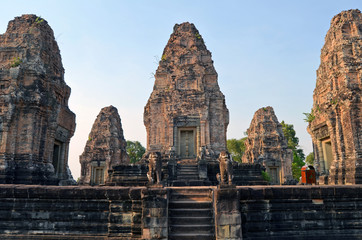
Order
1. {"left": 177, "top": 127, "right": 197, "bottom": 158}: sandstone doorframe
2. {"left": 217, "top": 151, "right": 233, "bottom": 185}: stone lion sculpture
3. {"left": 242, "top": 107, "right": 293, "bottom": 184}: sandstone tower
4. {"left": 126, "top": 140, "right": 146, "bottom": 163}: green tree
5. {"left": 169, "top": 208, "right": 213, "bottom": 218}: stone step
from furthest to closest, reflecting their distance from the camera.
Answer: {"left": 126, "top": 140, "right": 146, "bottom": 163}: green tree < {"left": 242, "top": 107, "right": 293, "bottom": 184}: sandstone tower < {"left": 177, "top": 127, "right": 197, "bottom": 158}: sandstone doorframe < {"left": 169, "top": 208, "right": 213, "bottom": 218}: stone step < {"left": 217, "top": 151, "right": 233, "bottom": 185}: stone lion sculpture

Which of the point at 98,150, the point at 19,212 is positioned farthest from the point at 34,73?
the point at 98,150

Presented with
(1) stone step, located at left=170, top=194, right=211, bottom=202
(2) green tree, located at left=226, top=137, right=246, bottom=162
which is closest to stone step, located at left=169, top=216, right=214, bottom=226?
(1) stone step, located at left=170, top=194, right=211, bottom=202

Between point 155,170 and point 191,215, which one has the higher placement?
point 155,170

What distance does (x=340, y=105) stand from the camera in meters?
12.9

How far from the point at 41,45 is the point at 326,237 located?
12.0 m

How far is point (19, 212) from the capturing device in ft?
20.9

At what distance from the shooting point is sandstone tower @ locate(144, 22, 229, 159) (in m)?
16.4

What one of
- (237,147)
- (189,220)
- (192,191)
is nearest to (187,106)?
(192,191)

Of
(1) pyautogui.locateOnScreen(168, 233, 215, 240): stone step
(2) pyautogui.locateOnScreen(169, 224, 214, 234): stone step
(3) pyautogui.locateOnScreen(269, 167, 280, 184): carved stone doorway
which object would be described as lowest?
(1) pyautogui.locateOnScreen(168, 233, 215, 240): stone step

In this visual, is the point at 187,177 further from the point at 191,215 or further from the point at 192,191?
the point at 191,215

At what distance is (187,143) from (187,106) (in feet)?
7.24

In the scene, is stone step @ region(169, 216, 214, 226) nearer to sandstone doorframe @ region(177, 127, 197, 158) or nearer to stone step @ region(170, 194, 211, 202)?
stone step @ region(170, 194, 211, 202)

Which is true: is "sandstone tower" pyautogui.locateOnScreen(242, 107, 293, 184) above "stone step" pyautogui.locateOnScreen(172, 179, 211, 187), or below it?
above

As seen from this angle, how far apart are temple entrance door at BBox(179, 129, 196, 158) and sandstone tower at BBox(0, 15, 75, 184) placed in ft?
21.6
